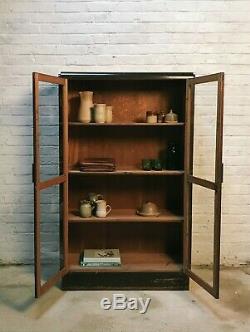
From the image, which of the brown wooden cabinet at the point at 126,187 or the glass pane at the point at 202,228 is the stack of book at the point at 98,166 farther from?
the glass pane at the point at 202,228

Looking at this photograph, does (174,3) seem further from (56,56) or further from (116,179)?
(116,179)

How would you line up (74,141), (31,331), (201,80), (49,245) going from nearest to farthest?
(31,331), (201,80), (74,141), (49,245)

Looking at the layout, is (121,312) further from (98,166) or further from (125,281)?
(98,166)

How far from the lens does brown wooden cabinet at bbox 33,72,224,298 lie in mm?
3209

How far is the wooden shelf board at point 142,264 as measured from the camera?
3.20 m

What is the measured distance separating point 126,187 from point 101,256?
2.01 ft

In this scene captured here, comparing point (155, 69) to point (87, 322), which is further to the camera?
point (155, 69)

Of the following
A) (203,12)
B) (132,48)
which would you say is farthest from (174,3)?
(132,48)

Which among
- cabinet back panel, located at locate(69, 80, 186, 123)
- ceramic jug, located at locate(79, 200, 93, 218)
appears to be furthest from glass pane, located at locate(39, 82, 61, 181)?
ceramic jug, located at locate(79, 200, 93, 218)

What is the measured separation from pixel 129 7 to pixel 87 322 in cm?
252

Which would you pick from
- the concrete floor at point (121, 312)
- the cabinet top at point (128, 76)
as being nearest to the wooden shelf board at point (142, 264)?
the concrete floor at point (121, 312)

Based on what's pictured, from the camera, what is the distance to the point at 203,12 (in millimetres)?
3598

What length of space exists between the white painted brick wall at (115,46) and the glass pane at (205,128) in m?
0.12

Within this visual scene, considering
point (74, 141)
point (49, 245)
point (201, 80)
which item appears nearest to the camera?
point (201, 80)
